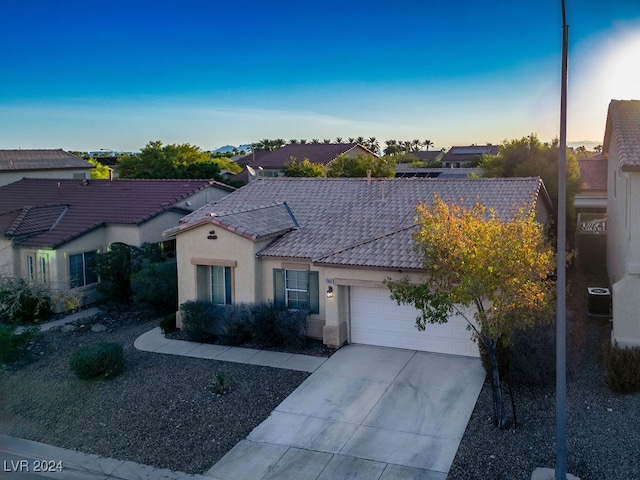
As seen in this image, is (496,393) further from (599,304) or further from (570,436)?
(599,304)

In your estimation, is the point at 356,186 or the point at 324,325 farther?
the point at 356,186

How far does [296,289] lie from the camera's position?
1831cm

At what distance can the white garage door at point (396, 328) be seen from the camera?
1640cm

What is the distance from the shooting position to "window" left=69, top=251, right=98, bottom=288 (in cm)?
2316

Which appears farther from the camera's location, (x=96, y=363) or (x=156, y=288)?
(x=156, y=288)

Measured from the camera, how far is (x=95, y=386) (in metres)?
15.1

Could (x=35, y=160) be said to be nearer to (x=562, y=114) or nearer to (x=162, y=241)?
(x=162, y=241)

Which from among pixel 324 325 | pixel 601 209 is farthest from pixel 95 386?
pixel 601 209

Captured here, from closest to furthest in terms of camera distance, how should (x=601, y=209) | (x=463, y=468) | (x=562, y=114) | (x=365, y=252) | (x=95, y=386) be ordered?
(x=562, y=114), (x=463, y=468), (x=95, y=386), (x=365, y=252), (x=601, y=209)

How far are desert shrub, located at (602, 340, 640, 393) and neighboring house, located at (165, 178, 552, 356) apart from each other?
10.9ft

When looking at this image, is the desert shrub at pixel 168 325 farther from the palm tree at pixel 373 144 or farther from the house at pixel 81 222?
the palm tree at pixel 373 144

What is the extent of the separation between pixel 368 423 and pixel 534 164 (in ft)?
88.4

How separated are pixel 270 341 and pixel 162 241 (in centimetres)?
958

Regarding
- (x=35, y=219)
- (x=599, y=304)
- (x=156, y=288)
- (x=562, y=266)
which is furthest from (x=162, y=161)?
(x=562, y=266)
